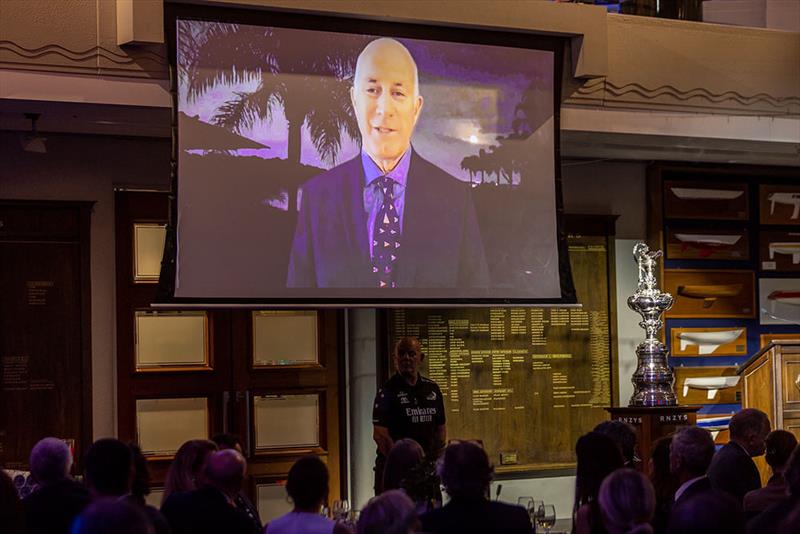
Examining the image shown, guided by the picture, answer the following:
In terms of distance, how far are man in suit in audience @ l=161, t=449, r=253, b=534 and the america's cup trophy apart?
13.8 feet

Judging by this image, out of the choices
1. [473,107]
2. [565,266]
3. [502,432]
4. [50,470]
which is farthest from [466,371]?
[50,470]

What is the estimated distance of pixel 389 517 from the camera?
10.9ft

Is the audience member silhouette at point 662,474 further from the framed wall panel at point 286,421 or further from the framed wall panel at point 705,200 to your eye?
the framed wall panel at point 705,200

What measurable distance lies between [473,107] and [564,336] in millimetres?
2321

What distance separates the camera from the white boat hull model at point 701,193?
29.9ft

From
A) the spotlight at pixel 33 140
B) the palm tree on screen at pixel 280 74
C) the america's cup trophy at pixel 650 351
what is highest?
the palm tree on screen at pixel 280 74

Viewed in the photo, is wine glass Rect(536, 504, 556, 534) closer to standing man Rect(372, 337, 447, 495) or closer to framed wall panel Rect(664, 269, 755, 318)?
standing man Rect(372, 337, 447, 495)

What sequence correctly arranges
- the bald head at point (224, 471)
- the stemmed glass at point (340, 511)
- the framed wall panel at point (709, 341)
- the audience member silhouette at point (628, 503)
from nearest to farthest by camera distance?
the audience member silhouette at point (628, 503)
the bald head at point (224, 471)
the stemmed glass at point (340, 511)
the framed wall panel at point (709, 341)

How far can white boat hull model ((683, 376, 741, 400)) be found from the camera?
9109 millimetres

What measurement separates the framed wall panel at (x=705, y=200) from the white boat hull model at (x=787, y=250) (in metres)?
0.36

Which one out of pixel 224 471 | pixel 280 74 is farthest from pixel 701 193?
pixel 224 471

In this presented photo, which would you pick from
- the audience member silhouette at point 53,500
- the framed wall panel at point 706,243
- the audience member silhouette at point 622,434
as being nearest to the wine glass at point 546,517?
the audience member silhouette at point 622,434

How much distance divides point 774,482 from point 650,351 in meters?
3.22

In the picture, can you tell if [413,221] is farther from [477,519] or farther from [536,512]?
[477,519]
